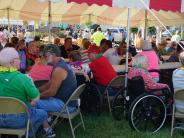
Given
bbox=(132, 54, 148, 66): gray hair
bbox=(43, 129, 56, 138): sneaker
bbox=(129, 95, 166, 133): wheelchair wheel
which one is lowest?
bbox=(43, 129, 56, 138): sneaker

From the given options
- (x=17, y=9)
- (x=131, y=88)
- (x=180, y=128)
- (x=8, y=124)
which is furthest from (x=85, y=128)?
(x=17, y=9)

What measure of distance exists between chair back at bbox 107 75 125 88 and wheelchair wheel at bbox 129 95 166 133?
0.88 meters

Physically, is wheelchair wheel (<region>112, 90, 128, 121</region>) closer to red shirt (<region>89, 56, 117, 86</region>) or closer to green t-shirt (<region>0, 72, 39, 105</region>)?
red shirt (<region>89, 56, 117, 86</region>)

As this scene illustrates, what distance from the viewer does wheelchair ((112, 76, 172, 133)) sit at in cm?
461

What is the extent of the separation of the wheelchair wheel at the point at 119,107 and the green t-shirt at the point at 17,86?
6.48 ft

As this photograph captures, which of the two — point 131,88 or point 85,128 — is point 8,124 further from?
point 131,88

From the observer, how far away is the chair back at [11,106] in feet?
10.6

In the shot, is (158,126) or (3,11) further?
(3,11)

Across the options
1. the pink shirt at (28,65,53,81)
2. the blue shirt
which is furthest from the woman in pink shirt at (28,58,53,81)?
the blue shirt

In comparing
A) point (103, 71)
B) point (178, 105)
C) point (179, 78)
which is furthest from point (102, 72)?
point (178, 105)

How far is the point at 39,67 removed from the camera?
15.5 ft

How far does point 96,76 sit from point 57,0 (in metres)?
1.51

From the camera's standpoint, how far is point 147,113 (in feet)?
15.4

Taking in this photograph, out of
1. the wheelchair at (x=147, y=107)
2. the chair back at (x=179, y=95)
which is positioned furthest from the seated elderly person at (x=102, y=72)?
the chair back at (x=179, y=95)
